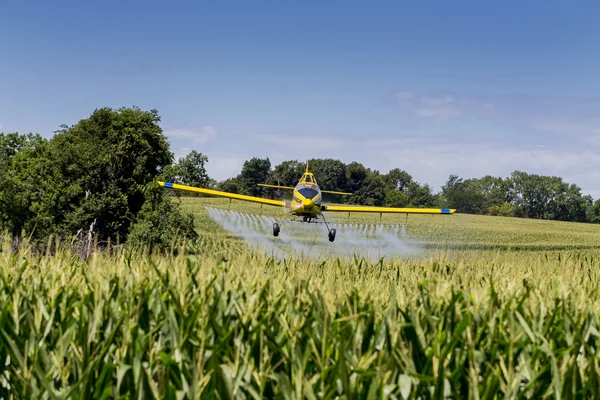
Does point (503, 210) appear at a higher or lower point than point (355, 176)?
lower

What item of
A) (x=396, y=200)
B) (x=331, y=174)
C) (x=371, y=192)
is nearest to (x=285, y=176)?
(x=331, y=174)

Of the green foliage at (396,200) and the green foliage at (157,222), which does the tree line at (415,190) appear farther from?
the green foliage at (157,222)

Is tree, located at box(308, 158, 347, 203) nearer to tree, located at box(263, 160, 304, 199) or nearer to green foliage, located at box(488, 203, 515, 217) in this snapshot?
tree, located at box(263, 160, 304, 199)

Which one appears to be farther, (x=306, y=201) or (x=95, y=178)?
(x=95, y=178)

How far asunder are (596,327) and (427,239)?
6005 centimetres

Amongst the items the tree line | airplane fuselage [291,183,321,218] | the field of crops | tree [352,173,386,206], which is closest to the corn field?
the field of crops

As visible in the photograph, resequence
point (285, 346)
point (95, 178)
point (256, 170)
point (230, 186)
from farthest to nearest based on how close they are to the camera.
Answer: point (256, 170)
point (230, 186)
point (95, 178)
point (285, 346)

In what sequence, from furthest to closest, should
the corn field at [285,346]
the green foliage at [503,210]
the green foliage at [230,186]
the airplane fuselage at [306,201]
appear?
the green foliage at [503,210], the green foliage at [230,186], the airplane fuselage at [306,201], the corn field at [285,346]

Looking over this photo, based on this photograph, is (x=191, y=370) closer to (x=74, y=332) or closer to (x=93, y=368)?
(x=93, y=368)

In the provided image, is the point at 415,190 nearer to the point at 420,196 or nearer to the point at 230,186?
the point at 420,196

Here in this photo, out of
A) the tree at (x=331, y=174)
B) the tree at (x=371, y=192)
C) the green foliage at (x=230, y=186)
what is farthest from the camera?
the tree at (x=331, y=174)

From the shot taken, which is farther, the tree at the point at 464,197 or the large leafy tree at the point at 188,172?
the tree at the point at 464,197

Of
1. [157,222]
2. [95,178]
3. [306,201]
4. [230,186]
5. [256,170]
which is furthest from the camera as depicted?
[256,170]

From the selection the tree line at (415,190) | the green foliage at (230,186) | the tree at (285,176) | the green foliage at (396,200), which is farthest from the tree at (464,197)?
the green foliage at (230,186)
